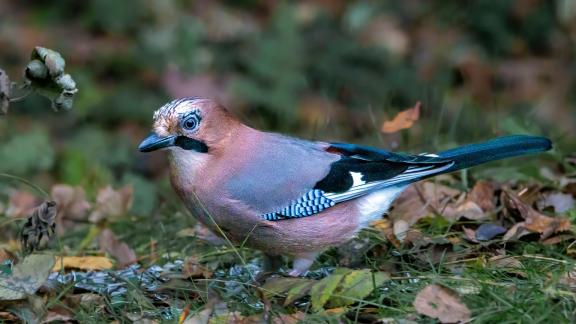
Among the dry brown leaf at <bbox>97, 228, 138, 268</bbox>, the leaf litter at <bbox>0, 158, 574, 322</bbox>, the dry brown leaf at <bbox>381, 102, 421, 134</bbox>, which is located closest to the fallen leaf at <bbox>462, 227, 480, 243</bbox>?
the leaf litter at <bbox>0, 158, 574, 322</bbox>

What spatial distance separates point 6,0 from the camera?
878 centimetres

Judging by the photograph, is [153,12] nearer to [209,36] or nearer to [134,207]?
[209,36]

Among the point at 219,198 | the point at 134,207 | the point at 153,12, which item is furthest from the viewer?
the point at 153,12

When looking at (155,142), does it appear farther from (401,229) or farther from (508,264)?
(508,264)

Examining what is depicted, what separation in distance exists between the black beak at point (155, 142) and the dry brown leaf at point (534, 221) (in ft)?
4.47

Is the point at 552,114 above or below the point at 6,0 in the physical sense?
below

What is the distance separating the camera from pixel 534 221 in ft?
13.3

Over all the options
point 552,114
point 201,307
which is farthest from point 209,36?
point 201,307

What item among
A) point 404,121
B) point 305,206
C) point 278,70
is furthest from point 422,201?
point 278,70

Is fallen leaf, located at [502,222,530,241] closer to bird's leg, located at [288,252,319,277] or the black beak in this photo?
bird's leg, located at [288,252,319,277]

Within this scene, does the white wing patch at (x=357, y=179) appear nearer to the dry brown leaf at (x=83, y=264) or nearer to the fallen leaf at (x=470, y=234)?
the fallen leaf at (x=470, y=234)

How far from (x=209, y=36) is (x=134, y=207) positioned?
335 cm

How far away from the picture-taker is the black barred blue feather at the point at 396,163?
3.96 metres

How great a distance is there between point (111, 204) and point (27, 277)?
162cm
